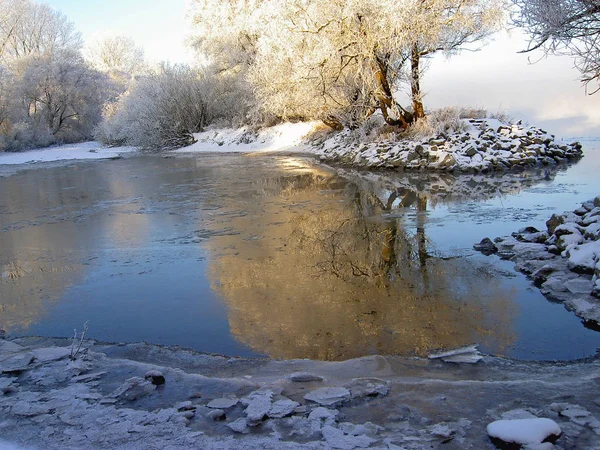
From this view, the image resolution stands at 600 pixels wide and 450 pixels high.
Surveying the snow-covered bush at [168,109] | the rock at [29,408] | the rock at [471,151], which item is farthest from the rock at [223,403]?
the snow-covered bush at [168,109]

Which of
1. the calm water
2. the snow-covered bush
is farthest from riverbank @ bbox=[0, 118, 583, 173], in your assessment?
the snow-covered bush

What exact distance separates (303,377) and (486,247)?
3921 millimetres

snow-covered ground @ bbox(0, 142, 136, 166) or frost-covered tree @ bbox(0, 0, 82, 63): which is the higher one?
frost-covered tree @ bbox(0, 0, 82, 63)

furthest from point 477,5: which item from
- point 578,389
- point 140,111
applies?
point 140,111

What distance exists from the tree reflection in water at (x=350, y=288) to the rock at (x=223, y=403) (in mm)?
878

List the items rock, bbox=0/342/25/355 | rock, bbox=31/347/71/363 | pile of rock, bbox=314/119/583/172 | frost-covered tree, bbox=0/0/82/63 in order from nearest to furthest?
rock, bbox=31/347/71/363 < rock, bbox=0/342/25/355 < pile of rock, bbox=314/119/583/172 < frost-covered tree, bbox=0/0/82/63

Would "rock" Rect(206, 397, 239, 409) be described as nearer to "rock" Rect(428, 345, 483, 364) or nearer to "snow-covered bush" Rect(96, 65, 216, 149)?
"rock" Rect(428, 345, 483, 364)

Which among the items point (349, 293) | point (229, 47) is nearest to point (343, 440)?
point (349, 293)

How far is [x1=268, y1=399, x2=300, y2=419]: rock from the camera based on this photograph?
2.93 meters

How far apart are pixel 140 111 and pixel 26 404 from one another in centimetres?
2982

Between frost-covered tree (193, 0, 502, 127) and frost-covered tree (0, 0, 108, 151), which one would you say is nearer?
frost-covered tree (193, 0, 502, 127)

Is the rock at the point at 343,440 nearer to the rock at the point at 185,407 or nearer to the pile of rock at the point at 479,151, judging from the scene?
the rock at the point at 185,407

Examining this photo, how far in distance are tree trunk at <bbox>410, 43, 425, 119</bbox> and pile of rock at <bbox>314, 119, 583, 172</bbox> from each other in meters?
1.42

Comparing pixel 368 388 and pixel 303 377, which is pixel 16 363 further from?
pixel 368 388
